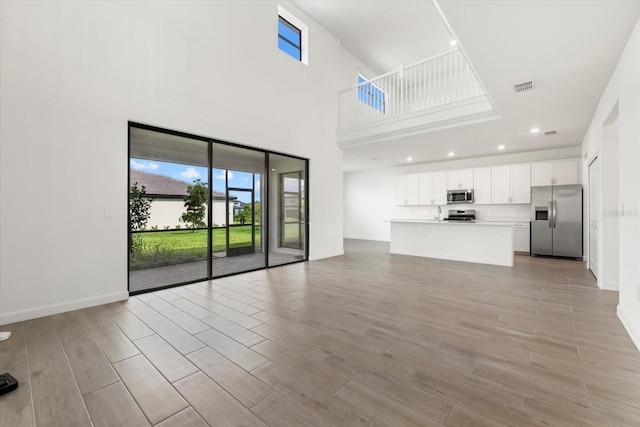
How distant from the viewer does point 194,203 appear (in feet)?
19.3

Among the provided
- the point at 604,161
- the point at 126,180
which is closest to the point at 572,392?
the point at 604,161

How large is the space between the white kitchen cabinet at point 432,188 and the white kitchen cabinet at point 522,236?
6.44 ft

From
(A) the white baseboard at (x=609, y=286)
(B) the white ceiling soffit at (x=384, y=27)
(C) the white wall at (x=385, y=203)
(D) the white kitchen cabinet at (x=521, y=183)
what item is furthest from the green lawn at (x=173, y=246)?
(D) the white kitchen cabinet at (x=521, y=183)

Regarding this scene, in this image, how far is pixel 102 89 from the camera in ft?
11.1

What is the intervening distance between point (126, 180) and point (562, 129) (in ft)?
25.4

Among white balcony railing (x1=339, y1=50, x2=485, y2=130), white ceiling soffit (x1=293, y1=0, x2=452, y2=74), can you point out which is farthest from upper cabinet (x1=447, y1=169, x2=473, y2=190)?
white ceiling soffit (x1=293, y1=0, x2=452, y2=74)

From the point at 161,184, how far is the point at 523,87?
6576mm

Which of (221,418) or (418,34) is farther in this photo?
(418,34)

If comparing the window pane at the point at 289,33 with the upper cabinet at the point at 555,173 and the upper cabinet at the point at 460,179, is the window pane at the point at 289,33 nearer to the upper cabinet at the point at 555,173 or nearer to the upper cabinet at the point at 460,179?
the upper cabinet at the point at 460,179

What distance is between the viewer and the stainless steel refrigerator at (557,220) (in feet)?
20.7

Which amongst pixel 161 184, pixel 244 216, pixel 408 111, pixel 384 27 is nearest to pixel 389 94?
pixel 384 27

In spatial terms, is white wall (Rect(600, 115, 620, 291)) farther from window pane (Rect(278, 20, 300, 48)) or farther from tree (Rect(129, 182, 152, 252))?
tree (Rect(129, 182, 152, 252))

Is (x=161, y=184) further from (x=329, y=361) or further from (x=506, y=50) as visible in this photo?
(x=506, y=50)

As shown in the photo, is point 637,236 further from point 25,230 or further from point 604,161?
point 25,230
